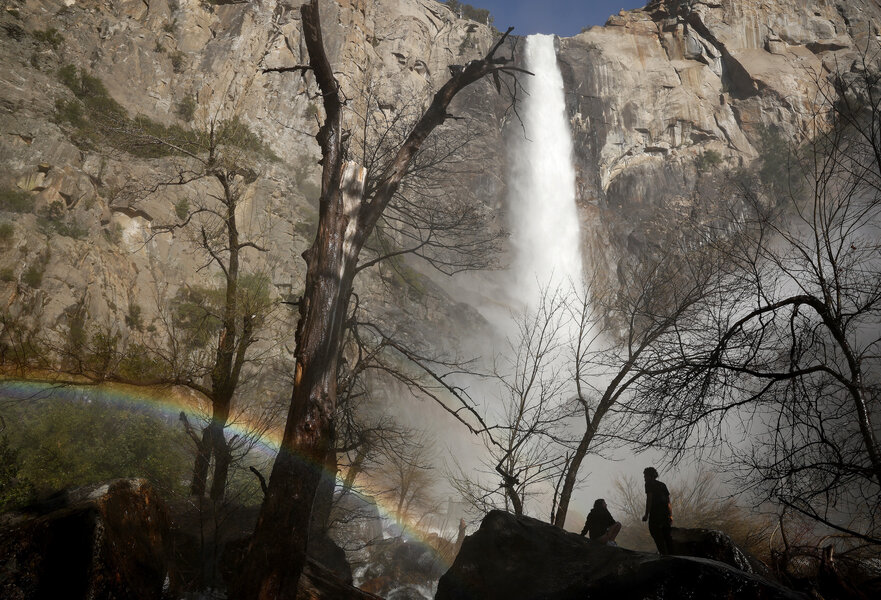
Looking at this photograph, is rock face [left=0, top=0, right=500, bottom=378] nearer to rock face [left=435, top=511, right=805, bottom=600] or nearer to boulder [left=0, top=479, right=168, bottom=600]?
boulder [left=0, top=479, right=168, bottom=600]

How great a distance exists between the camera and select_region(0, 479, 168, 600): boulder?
3156 mm

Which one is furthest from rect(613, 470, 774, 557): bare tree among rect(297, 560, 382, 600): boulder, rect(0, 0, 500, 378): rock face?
rect(297, 560, 382, 600): boulder

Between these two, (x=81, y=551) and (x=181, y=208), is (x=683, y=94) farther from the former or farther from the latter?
(x=81, y=551)

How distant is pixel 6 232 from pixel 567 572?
1680 cm

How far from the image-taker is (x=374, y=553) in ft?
60.3

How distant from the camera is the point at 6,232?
44.1ft

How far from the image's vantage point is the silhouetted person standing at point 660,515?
641 centimetres

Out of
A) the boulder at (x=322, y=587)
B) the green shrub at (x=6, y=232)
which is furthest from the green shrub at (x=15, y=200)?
the boulder at (x=322, y=587)

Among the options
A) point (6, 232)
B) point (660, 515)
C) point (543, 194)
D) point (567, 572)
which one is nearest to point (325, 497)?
point (567, 572)

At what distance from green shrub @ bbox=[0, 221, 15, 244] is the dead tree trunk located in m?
14.1

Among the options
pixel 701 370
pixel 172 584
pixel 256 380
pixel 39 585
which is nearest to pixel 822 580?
pixel 701 370

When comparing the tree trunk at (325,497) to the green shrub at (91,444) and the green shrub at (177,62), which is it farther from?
the green shrub at (177,62)

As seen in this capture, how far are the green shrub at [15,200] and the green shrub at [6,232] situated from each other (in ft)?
3.19

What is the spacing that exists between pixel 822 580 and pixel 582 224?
116 ft
